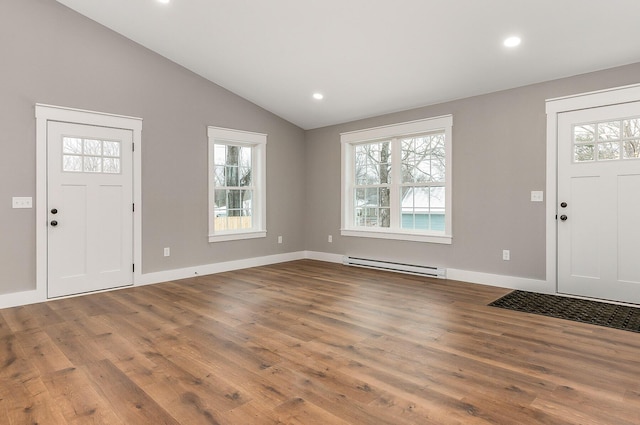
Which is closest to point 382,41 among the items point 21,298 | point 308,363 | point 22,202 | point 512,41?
point 512,41

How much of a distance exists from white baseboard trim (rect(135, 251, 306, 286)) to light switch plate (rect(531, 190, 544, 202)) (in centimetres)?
399

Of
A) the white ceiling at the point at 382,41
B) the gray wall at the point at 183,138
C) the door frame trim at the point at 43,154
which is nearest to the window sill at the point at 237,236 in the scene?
the gray wall at the point at 183,138

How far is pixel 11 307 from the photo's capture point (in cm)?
387

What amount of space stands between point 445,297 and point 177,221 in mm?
3646

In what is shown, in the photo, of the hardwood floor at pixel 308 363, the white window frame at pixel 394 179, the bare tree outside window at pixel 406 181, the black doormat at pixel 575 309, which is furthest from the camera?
the bare tree outside window at pixel 406 181

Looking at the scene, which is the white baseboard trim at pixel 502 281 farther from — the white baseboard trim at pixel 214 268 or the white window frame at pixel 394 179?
the white baseboard trim at pixel 214 268

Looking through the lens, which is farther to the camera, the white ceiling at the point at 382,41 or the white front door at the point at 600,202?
the white front door at the point at 600,202

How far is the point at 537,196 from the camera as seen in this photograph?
4.39 metres

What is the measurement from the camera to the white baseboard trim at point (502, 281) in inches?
171

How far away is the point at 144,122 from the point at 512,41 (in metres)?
4.38

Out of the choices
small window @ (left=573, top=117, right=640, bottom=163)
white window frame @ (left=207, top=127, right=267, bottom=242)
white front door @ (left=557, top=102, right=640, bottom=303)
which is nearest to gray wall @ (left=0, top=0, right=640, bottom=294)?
white window frame @ (left=207, top=127, right=267, bottom=242)

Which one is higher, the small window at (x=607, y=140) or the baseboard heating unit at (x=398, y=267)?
the small window at (x=607, y=140)

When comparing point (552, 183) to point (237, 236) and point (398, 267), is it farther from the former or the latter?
point (237, 236)

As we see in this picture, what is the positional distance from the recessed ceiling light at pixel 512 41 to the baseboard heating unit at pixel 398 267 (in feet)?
9.33
